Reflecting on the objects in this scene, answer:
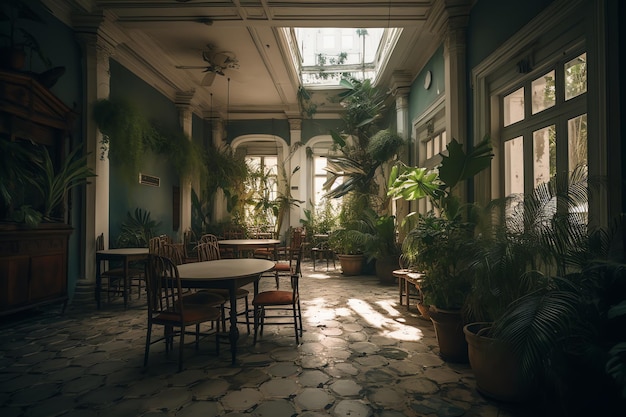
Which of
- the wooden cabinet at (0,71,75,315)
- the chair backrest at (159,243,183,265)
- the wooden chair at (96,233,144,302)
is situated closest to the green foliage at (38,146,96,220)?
the wooden cabinet at (0,71,75,315)

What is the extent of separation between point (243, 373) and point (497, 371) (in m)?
2.00

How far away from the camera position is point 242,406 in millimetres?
2572

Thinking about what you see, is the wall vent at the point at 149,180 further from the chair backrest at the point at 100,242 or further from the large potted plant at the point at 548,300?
the large potted plant at the point at 548,300

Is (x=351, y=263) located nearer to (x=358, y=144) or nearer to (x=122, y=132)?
(x=358, y=144)

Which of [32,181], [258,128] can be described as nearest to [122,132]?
[32,181]

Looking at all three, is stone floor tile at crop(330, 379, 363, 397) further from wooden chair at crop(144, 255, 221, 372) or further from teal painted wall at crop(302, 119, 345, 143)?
teal painted wall at crop(302, 119, 345, 143)

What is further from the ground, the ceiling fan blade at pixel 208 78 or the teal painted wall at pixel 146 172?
the ceiling fan blade at pixel 208 78

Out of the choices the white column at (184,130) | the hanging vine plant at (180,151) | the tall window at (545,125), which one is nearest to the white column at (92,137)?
the hanging vine plant at (180,151)

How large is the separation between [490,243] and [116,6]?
237 inches

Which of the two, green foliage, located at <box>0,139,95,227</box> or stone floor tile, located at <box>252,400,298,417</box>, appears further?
green foliage, located at <box>0,139,95,227</box>

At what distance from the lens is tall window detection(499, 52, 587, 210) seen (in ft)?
10.2

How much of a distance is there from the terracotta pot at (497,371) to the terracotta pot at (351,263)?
18.0 feet

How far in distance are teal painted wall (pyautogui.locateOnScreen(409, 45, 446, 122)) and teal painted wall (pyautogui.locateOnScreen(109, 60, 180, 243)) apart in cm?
528

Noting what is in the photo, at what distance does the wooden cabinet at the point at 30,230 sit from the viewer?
4.09 meters
